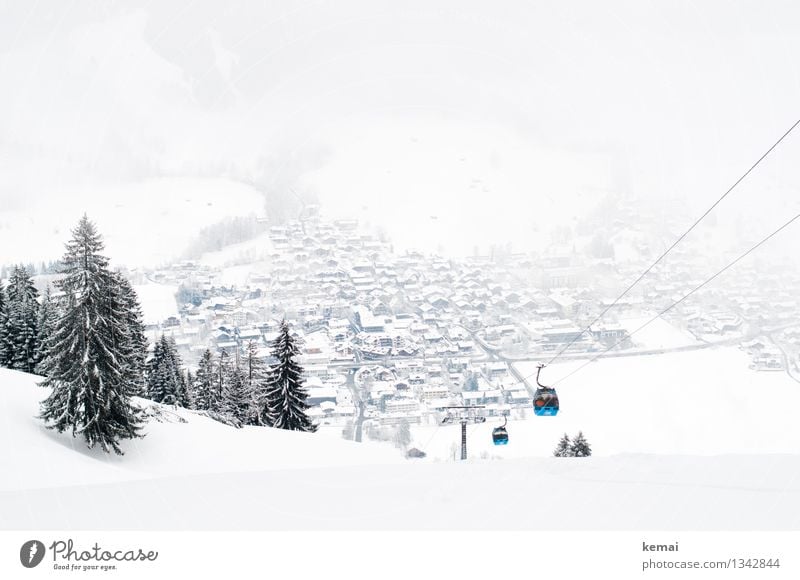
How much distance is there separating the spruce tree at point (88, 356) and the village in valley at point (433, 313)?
139 feet

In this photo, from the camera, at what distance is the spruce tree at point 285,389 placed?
27891mm

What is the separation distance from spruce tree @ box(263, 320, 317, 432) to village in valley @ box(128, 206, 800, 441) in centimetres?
3019

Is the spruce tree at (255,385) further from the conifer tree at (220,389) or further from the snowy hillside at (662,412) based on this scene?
the snowy hillside at (662,412)

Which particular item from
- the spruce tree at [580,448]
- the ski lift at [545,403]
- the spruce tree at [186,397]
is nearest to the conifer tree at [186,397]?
the spruce tree at [186,397]

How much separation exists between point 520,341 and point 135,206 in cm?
12767

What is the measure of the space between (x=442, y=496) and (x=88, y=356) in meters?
13.7

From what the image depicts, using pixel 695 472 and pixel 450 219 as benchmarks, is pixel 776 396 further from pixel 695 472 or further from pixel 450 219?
pixel 450 219

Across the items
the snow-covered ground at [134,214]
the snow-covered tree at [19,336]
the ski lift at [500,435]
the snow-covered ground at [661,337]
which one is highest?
the snow-covered ground at [134,214]

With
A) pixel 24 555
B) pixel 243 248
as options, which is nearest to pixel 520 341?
pixel 243 248

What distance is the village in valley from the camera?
74.8 metres

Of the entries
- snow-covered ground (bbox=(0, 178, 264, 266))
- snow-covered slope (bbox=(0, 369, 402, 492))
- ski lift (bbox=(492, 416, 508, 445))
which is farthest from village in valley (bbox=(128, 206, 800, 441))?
ski lift (bbox=(492, 416, 508, 445))

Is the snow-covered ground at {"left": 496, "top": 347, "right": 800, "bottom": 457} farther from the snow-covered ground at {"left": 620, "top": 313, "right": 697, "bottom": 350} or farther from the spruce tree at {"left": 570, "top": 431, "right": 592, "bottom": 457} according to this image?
the spruce tree at {"left": 570, "top": 431, "right": 592, "bottom": 457}

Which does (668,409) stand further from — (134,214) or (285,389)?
(134,214)

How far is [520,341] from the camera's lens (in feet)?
320
